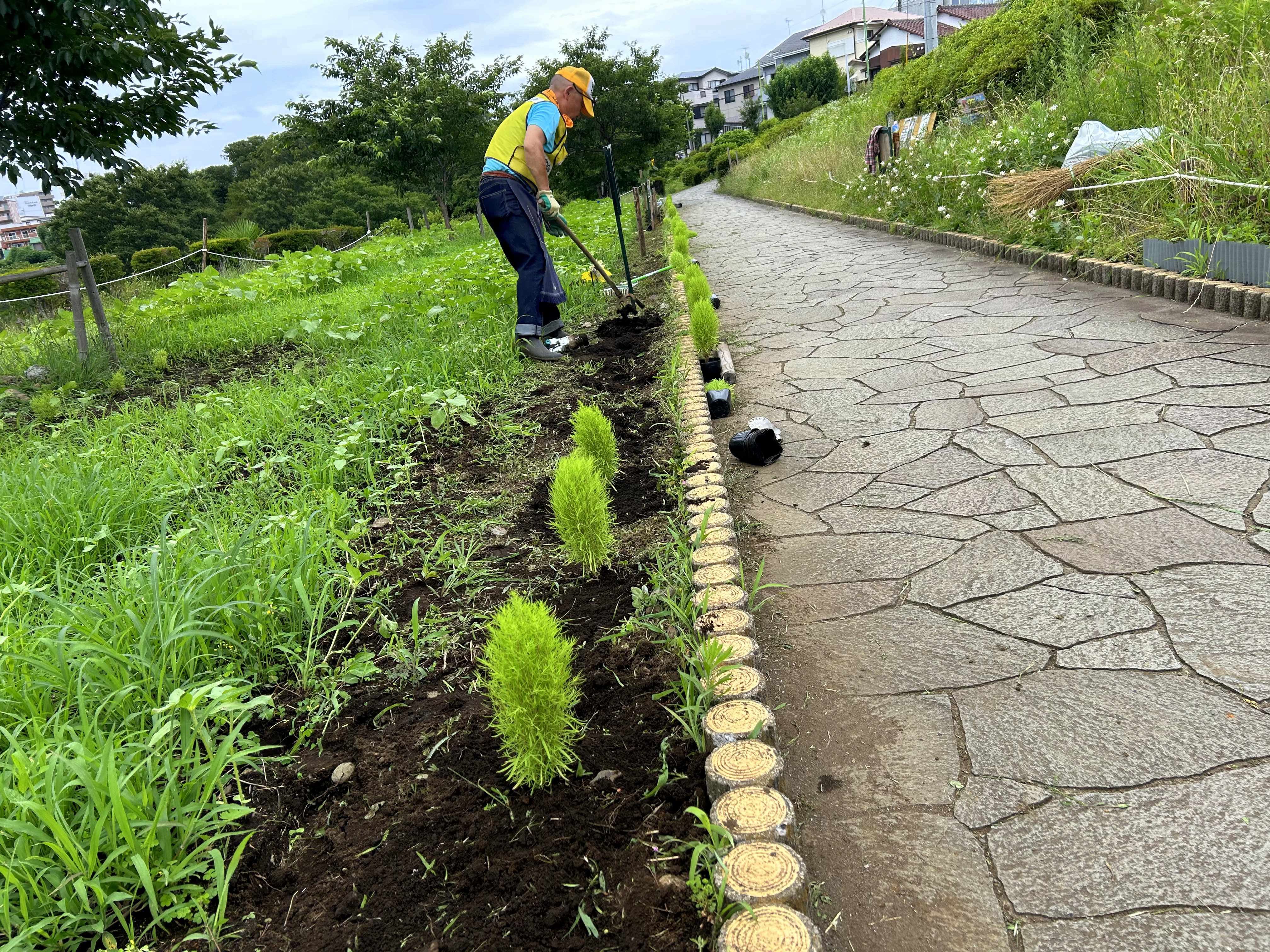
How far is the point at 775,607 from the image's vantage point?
2.64m

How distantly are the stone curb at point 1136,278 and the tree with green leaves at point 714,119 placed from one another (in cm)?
6709

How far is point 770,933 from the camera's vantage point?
1.26 m

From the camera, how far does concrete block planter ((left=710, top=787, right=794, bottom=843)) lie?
147 cm

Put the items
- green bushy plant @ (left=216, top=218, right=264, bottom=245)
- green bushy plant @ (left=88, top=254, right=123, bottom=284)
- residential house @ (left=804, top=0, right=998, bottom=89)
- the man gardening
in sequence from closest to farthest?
the man gardening, green bushy plant @ (left=216, top=218, right=264, bottom=245), green bushy plant @ (left=88, top=254, right=123, bottom=284), residential house @ (left=804, top=0, right=998, bottom=89)

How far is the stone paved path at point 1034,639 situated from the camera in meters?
1.52

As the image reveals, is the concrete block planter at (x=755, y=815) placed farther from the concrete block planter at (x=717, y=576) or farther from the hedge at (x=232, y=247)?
the hedge at (x=232, y=247)

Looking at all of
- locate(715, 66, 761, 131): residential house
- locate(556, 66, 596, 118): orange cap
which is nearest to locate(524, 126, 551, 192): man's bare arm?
locate(556, 66, 596, 118): orange cap

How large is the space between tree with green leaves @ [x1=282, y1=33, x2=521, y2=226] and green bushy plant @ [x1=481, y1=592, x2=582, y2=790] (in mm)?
24607

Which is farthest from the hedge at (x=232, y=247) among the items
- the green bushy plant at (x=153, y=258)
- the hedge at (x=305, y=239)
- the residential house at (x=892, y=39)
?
the residential house at (x=892, y=39)

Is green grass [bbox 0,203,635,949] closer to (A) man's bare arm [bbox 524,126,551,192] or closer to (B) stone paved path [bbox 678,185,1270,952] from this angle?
(A) man's bare arm [bbox 524,126,551,192]

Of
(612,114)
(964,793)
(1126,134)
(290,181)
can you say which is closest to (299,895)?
(964,793)

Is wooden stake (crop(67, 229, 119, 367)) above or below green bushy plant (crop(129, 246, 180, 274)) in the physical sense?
below

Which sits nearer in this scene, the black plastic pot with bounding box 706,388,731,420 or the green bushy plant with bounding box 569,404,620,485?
the green bushy plant with bounding box 569,404,620,485

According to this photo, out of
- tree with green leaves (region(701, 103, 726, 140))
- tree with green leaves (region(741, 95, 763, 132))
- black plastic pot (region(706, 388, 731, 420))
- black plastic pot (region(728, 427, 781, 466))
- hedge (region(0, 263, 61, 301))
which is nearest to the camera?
black plastic pot (region(728, 427, 781, 466))
